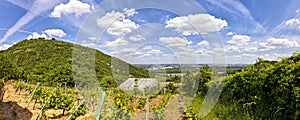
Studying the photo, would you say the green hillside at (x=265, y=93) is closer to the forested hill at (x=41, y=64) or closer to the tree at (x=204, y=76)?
the tree at (x=204, y=76)

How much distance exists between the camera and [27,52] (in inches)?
1464

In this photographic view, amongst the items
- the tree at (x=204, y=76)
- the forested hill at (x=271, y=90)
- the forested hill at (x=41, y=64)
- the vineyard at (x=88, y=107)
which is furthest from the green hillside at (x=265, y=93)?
the forested hill at (x=41, y=64)

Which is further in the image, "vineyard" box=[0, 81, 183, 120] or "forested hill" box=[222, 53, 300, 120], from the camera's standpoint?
"vineyard" box=[0, 81, 183, 120]

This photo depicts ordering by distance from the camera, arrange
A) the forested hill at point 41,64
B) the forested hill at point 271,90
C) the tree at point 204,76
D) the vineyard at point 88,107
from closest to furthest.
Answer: the forested hill at point 271,90 < the vineyard at point 88,107 < the tree at point 204,76 < the forested hill at point 41,64

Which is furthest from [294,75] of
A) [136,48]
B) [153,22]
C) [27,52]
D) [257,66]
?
[27,52]

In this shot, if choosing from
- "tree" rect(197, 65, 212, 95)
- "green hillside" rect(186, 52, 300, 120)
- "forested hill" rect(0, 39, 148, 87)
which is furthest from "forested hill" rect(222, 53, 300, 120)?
"forested hill" rect(0, 39, 148, 87)

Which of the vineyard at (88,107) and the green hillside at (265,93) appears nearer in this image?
the green hillside at (265,93)

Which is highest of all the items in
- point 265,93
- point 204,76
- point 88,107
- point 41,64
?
point 41,64

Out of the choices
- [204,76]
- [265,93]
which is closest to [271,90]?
[265,93]

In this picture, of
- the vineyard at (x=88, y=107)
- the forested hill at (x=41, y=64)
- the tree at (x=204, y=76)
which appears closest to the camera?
the vineyard at (x=88, y=107)

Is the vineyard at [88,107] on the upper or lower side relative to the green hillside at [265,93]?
lower

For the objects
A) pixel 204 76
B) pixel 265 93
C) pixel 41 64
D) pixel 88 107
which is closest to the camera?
pixel 265 93

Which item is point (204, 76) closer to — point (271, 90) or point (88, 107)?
point (88, 107)

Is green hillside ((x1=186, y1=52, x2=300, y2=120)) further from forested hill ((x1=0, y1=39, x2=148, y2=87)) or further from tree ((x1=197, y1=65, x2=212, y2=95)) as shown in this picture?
forested hill ((x1=0, y1=39, x2=148, y2=87))
